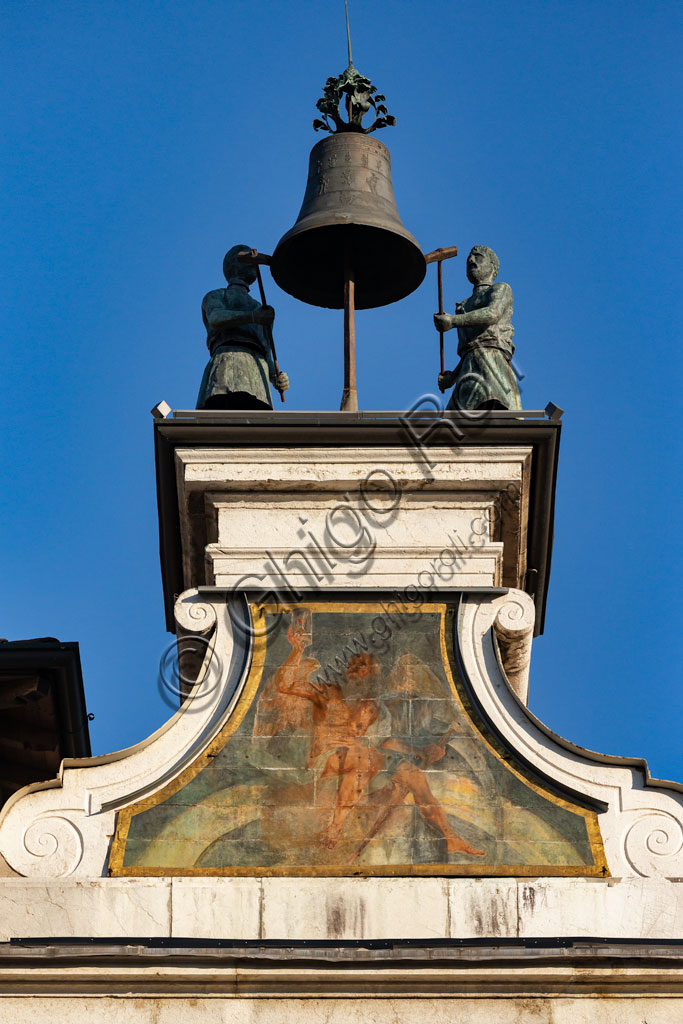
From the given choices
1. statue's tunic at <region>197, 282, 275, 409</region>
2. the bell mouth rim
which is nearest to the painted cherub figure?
statue's tunic at <region>197, 282, 275, 409</region>

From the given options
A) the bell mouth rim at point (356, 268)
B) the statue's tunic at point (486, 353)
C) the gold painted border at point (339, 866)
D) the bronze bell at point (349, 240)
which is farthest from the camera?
the bell mouth rim at point (356, 268)

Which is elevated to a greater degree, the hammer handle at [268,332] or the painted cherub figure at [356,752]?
the hammer handle at [268,332]

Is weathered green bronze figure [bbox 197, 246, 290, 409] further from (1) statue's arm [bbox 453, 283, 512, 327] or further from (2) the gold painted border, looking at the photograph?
(2) the gold painted border

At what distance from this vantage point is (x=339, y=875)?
11391 mm

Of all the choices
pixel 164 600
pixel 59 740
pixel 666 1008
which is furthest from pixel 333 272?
pixel 666 1008

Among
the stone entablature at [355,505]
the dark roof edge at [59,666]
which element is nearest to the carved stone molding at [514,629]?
the stone entablature at [355,505]

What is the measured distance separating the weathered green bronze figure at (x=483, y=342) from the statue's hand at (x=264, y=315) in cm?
131

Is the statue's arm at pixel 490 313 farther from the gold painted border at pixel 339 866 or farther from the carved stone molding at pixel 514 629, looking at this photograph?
the gold painted border at pixel 339 866

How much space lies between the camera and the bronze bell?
48.9 feet

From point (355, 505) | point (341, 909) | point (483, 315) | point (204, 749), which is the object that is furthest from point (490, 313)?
point (341, 909)

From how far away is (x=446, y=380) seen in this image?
14977 millimetres

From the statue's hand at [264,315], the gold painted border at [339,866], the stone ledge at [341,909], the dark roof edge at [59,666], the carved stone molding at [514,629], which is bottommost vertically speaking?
the stone ledge at [341,909]

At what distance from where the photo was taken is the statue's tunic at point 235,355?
14234 mm

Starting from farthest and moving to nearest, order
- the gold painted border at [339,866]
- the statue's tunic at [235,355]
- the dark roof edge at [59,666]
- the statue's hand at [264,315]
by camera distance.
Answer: the statue's hand at [264,315], the statue's tunic at [235,355], the dark roof edge at [59,666], the gold painted border at [339,866]
